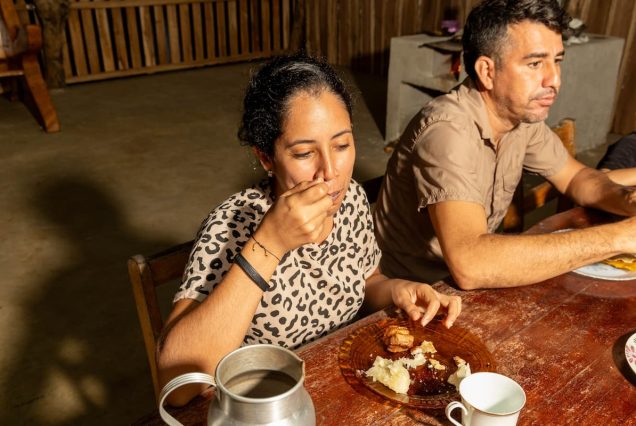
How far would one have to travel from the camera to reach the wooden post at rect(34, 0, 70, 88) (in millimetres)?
6551

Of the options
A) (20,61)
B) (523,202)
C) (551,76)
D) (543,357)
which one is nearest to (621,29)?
(523,202)

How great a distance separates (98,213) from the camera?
4.30 m

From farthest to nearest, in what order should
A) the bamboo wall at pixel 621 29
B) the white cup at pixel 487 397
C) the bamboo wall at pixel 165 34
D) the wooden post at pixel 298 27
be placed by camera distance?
1. the wooden post at pixel 298 27
2. the bamboo wall at pixel 165 34
3. the bamboo wall at pixel 621 29
4. the white cup at pixel 487 397

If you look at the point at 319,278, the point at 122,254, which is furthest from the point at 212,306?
the point at 122,254

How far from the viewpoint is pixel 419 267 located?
2.18m

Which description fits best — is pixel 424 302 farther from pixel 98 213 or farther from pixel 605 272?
pixel 98 213

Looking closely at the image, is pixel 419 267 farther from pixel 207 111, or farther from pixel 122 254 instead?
pixel 207 111

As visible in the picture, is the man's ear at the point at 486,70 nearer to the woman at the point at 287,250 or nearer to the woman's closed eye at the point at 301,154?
the woman at the point at 287,250

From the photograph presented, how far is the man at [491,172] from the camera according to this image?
158 centimetres

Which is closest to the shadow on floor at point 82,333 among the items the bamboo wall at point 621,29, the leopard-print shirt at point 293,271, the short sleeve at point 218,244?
the leopard-print shirt at point 293,271

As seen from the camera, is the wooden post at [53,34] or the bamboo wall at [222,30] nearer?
the wooden post at [53,34]

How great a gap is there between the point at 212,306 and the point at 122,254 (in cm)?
275

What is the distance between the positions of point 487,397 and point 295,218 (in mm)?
507

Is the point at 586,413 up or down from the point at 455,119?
down
